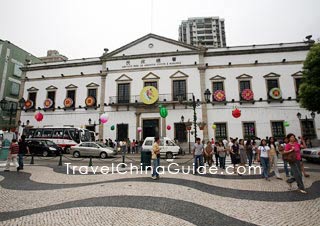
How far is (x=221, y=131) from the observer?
22.5 metres

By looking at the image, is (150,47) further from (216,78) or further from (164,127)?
(164,127)

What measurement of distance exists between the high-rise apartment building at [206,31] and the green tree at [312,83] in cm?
6529

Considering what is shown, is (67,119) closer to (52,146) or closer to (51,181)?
(52,146)

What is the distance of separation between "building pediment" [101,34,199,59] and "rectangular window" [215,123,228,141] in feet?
34.2

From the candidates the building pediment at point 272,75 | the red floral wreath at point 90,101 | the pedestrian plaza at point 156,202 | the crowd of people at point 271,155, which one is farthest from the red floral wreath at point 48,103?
the building pediment at point 272,75

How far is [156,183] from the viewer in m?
7.00

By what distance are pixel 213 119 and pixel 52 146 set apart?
1758 centimetres

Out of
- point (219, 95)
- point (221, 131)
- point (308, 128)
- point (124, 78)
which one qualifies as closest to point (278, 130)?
point (308, 128)

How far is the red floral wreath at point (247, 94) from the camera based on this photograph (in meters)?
22.4

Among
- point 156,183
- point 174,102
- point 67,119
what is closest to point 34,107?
point 67,119

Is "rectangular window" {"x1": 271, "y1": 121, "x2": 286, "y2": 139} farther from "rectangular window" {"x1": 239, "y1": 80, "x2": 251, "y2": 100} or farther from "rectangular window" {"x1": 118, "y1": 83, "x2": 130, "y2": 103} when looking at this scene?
"rectangular window" {"x1": 118, "y1": 83, "x2": 130, "y2": 103}

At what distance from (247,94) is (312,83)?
261 inches

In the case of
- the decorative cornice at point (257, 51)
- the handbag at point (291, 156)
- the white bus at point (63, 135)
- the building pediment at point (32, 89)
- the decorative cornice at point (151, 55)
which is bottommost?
the handbag at point (291, 156)

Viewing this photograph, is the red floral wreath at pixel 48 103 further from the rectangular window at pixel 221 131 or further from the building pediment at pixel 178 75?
the rectangular window at pixel 221 131
